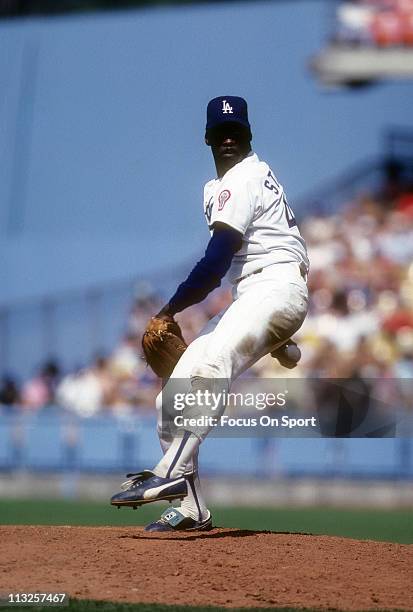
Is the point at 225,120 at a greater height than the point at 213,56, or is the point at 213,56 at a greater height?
the point at 213,56

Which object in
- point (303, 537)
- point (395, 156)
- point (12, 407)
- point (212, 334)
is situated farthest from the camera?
point (395, 156)

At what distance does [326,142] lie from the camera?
22703mm

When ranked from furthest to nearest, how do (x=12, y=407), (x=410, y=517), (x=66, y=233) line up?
(x=66, y=233)
(x=12, y=407)
(x=410, y=517)

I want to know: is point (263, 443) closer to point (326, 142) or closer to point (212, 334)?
point (326, 142)

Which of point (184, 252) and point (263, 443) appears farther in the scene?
point (184, 252)

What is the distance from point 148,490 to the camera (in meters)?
6.16

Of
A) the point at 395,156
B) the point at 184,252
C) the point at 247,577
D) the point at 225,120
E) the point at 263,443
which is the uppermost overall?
the point at 395,156

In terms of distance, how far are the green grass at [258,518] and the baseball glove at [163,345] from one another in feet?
14.1

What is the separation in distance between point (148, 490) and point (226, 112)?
1.96 m

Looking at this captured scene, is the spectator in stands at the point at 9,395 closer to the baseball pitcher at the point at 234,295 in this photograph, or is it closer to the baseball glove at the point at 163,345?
the baseball glove at the point at 163,345

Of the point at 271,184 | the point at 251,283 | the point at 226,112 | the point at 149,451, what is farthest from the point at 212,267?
the point at 149,451

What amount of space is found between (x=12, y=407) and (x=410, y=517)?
657cm

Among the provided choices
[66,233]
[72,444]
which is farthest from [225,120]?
[66,233]

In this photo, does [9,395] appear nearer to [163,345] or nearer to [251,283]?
[163,345]
